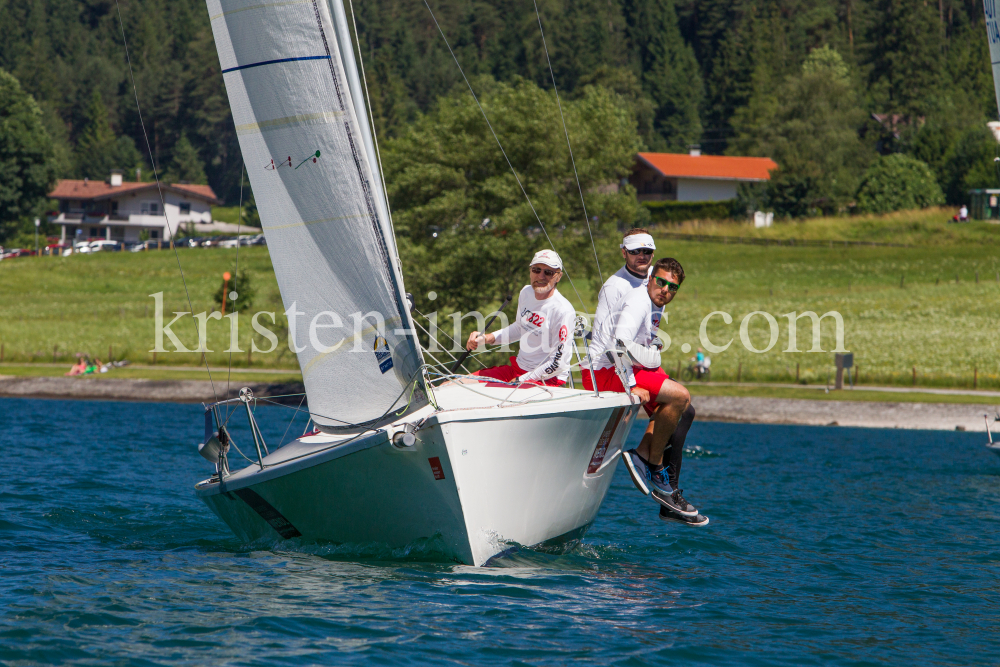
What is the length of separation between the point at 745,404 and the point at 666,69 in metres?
118

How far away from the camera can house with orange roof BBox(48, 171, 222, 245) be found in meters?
120

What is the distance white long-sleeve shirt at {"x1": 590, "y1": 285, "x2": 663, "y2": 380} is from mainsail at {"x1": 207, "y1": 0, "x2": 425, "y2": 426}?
2.02 meters

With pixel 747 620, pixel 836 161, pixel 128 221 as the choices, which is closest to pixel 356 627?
pixel 747 620

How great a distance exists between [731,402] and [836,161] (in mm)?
68857

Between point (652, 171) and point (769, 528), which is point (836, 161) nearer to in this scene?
point (652, 171)

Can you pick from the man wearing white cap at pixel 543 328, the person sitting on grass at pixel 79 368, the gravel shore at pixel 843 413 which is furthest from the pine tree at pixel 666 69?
the man wearing white cap at pixel 543 328

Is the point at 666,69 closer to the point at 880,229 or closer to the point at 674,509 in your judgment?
the point at 880,229

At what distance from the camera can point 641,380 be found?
12.4 meters

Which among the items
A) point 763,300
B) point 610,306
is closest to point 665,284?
point 610,306

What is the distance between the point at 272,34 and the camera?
11.4 metres

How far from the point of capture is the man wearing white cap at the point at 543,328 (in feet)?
39.2

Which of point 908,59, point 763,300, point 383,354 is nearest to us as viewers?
point 383,354

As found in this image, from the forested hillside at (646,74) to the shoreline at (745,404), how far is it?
60195mm

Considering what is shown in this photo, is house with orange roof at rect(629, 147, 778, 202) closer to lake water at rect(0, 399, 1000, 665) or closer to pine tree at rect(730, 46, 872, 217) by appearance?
pine tree at rect(730, 46, 872, 217)
